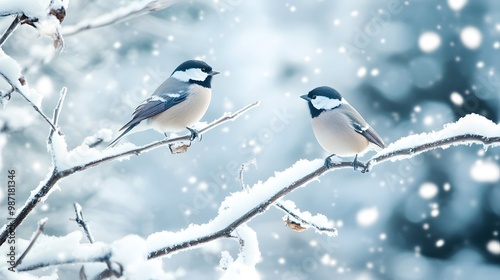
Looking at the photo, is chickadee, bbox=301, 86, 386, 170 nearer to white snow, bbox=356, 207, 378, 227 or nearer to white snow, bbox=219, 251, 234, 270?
white snow, bbox=219, 251, 234, 270

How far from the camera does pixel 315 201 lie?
7027mm

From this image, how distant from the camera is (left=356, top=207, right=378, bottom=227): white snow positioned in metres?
7.07

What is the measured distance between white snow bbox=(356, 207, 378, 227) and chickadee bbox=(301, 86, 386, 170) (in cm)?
435

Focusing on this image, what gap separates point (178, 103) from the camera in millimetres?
2914

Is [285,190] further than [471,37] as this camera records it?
No

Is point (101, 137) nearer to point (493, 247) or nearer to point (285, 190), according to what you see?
point (285, 190)

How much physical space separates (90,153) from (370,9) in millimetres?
7218

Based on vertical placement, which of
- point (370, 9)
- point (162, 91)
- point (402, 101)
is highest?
point (370, 9)

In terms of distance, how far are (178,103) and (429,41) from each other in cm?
532

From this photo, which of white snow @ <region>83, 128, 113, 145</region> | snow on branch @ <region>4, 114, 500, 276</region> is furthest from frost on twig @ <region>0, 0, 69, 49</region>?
snow on branch @ <region>4, 114, 500, 276</region>

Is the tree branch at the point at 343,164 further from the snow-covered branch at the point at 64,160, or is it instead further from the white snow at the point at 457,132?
the snow-covered branch at the point at 64,160

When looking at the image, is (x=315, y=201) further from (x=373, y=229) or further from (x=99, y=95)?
(x=99, y=95)

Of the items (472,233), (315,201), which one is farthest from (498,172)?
(315,201)

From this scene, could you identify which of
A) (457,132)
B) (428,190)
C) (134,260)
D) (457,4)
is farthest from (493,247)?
(134,260)
